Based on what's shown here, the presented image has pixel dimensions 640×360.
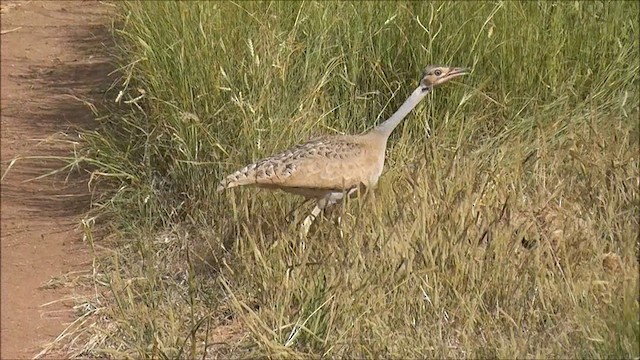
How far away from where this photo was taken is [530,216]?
154 inches

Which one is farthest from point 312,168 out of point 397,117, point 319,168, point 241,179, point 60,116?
point 60,116

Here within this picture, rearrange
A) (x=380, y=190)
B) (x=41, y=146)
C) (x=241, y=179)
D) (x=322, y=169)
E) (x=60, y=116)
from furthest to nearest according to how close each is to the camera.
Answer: (x=60, y=116) → (x=41, y=146) → (x=380, y=190) → (x=322, y=169) → (x=241, y=179)

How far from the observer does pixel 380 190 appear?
419cm

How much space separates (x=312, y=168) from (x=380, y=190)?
0.30 meters

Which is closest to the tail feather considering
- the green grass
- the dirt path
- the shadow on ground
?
the green grass

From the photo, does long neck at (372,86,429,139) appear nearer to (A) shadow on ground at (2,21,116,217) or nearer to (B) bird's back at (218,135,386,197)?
(B) bird's back at (218,135,386,197)

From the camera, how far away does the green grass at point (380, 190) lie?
3557mm

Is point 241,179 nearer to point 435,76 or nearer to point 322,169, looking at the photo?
point 322,169

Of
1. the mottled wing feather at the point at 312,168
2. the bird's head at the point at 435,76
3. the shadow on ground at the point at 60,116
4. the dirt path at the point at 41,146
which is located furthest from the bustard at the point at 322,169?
the shadow on ground at the point at 60,116

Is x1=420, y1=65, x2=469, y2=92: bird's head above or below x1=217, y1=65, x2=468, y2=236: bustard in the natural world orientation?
above

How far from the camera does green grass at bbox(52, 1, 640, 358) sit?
356 centimetres

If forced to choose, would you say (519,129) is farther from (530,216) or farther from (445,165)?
(530,216)

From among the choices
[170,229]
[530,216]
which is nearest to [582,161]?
[530,216]

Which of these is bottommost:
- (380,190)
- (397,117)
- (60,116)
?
(60,116)
